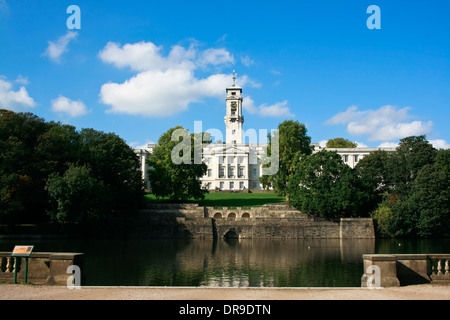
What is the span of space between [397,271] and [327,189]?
33.7 m

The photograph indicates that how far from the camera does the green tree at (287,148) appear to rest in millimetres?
55256

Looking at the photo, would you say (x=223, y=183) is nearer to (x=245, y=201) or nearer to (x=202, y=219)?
(x=245, y=201)

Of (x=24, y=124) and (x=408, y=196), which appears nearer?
(x=24, y=124)

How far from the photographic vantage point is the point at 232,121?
10469 cm

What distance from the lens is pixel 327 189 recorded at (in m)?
46.0

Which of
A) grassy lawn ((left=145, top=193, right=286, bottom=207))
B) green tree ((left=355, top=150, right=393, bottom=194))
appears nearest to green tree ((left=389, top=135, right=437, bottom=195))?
green tree ((left=355, top=150, right=393, bottom=194))

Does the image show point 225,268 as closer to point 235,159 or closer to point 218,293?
point 218,293

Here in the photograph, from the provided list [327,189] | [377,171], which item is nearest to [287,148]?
[377,171]

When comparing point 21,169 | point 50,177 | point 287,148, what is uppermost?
point 287,148

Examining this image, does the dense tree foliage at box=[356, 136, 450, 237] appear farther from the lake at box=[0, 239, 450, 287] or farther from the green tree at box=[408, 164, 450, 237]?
the lake at box=[0, 239, 450, 287]

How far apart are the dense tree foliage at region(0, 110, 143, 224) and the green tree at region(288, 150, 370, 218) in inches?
777

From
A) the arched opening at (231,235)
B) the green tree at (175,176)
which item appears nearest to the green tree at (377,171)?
the arched opening at (231,235)
